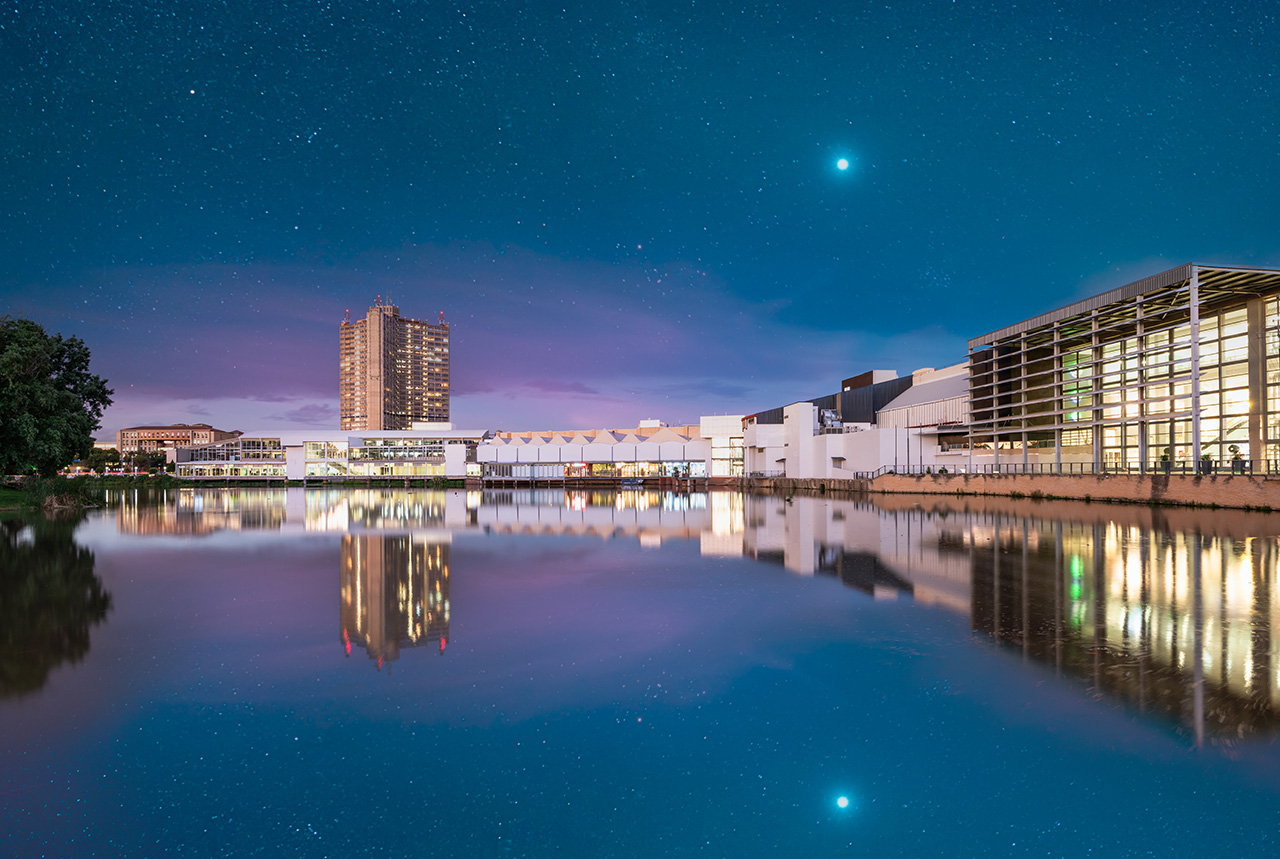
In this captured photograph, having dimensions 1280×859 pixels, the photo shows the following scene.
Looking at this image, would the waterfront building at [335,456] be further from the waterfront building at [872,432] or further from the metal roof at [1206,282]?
the metal roof at [1206,282]

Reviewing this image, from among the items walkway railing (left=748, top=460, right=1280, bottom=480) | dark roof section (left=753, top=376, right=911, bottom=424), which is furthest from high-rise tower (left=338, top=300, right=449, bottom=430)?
walkway railing (left=748, top=460, right=1280, bottom=480)

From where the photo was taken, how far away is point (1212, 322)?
41531 mm

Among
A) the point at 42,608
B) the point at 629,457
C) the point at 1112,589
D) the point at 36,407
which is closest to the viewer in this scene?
the point at 42,608

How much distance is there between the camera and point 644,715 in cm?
599

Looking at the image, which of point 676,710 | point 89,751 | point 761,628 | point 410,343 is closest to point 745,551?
point 761,628

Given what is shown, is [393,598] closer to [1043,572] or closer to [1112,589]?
[1112,589]

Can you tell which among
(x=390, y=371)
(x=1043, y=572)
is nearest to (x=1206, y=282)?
(x=1043, y=572)

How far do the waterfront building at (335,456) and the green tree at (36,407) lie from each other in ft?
180

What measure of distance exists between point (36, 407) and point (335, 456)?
6217 centimetres

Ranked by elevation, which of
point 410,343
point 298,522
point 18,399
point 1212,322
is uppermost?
point 410,343

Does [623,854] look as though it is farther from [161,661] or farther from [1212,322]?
[1212,322]

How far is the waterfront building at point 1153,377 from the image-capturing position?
37.9 m

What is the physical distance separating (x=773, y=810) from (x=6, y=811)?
511 centimetres

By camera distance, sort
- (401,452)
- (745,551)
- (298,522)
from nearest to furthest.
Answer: (745,551) → (298,522) → (401,452)
